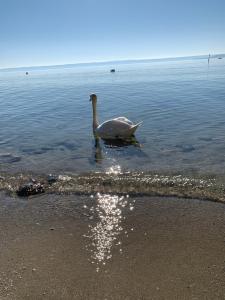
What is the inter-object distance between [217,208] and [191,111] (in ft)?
49.7

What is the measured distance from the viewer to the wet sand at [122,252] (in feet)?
18.6

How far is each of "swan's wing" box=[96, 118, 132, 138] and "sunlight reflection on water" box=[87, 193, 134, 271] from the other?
659cm

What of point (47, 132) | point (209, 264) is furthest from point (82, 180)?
point (47, 132)

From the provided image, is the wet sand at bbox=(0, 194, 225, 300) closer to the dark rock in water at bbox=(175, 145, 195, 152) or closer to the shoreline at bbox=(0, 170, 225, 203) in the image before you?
the shoreline at bbox=(0, 170, 225, 203)

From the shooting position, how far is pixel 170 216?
788 cm

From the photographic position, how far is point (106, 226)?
7.69 metres

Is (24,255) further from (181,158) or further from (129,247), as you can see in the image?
(181,158)

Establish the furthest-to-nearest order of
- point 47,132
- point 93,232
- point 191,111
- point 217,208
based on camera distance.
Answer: point 191,111 → point 47,132 → point 217,208 → point 93,232

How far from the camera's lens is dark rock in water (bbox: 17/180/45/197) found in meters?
9.62

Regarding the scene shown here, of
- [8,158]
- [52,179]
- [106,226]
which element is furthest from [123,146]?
[106,226]

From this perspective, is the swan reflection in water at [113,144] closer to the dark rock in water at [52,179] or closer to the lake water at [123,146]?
the lake water at [123,146]

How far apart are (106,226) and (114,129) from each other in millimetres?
8494

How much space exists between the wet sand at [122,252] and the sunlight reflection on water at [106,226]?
10 cm

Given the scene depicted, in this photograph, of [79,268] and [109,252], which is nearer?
[79,268]
